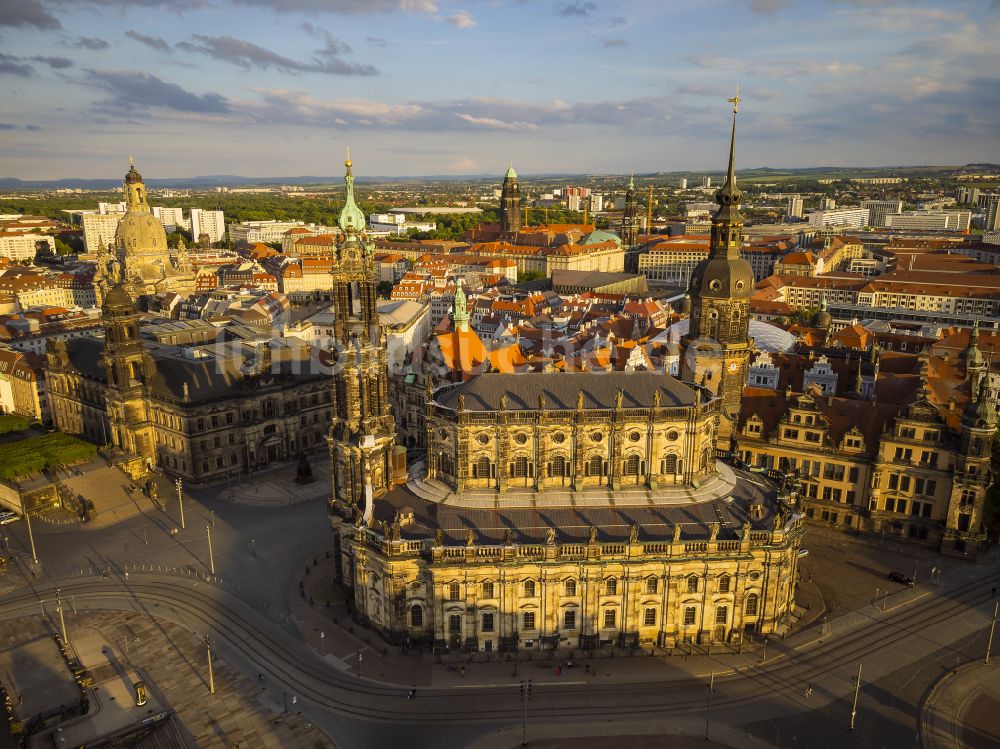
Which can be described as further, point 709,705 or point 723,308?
point 723,308

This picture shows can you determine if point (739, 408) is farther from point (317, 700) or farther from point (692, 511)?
point (317, 700)

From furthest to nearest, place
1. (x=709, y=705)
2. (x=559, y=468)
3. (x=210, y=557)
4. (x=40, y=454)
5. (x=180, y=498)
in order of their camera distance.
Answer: (x=40, y=454)
(x=180, y=498)
(x=210, y=557)
(x=559, y=468)
(x=709, y=705)

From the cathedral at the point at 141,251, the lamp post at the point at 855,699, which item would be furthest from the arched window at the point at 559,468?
the cathedral at the point at 141,251

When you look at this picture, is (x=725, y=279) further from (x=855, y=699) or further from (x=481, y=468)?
(x=855, y=699)

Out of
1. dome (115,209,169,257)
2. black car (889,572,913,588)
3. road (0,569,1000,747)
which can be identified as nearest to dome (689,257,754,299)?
black car (889,572,913,588)

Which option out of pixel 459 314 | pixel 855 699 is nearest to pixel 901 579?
pixel 855 699

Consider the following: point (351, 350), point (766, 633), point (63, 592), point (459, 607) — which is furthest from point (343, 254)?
point (766, 633)
